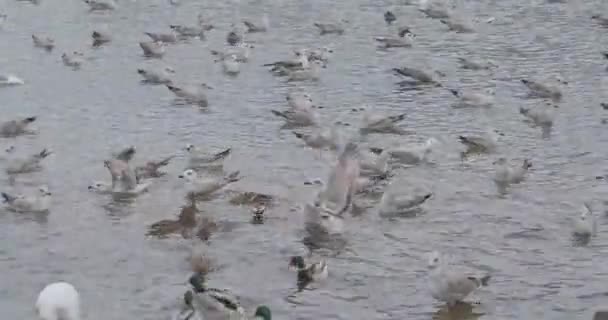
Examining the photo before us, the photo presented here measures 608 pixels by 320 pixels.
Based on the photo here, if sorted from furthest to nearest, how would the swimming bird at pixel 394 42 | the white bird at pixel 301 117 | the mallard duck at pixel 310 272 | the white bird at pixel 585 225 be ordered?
the swimming bird at pixel 394 42, the white bird at pixel 301 117, the white bird at pixel 585 225, the mallard duck at pixel 310 272

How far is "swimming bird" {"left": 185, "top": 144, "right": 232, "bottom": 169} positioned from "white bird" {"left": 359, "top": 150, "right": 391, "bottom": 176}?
2.14m

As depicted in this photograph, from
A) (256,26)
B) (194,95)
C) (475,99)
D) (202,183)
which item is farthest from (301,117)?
(256,26)

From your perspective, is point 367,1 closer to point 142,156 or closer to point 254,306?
point 142,156

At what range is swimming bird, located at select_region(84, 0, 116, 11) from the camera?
1212 inches

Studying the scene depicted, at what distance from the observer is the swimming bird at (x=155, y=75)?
21.9 metres

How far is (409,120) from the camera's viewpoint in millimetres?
19281

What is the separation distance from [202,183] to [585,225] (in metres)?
5.23

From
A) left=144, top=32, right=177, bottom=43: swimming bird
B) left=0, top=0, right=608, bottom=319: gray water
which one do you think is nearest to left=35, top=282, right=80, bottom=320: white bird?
left=0, top=0, right=608, bottom=319: gray water

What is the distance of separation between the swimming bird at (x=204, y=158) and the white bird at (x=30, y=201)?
2513 millimetres

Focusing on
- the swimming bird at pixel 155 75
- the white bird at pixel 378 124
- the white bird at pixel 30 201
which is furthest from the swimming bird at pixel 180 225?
the swimming bird at pixel 155 75

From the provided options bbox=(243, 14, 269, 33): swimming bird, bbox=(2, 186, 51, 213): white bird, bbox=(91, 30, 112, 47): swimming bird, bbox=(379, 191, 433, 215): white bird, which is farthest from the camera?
bbox=(243, 14, 269, 33): swimming bird

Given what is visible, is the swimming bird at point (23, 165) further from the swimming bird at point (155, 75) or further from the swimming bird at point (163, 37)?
the swimming bird at point (163, 37)

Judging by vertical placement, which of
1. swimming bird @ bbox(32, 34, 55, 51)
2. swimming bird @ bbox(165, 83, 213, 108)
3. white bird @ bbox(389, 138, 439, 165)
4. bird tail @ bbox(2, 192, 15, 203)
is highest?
swimming bird @ bbox(32, 34, 55, 51)

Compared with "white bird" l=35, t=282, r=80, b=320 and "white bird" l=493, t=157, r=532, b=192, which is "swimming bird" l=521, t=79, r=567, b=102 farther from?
"white bird" l=35, t=282, r=80, b=320
